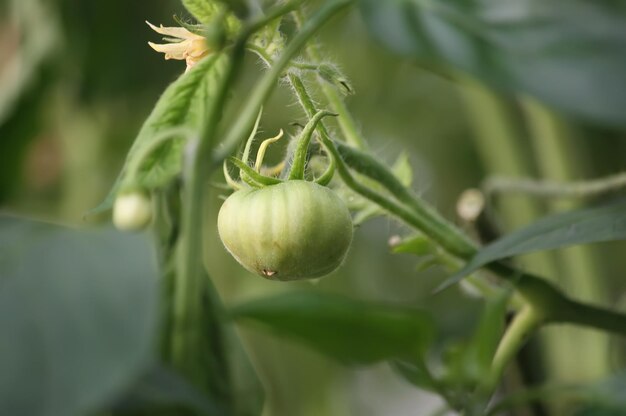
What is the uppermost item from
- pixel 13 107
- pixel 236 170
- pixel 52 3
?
pixel 52 3

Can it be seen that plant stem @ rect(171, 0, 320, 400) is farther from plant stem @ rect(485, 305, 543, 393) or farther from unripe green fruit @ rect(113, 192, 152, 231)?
plant stem @ rect(485, 305, 543, 393)

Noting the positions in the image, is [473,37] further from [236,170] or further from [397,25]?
[236,170]

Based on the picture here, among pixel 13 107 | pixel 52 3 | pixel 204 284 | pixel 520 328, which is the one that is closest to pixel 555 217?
pixel 520 328

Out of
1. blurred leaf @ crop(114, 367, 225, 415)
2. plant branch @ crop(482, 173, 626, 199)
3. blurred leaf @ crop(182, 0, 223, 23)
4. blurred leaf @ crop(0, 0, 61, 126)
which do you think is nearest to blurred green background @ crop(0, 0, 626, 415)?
blurred leaf @ crop(0, 0, 61, 126)

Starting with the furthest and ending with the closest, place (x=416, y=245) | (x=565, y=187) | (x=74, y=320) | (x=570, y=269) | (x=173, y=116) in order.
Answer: (x=570, y=269) < (x=565, y=187) < (x=416, y=245) < (x=173, y=116) < (x=74, y=320)

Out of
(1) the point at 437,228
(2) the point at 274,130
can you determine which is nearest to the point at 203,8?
(1) the point at 437,228

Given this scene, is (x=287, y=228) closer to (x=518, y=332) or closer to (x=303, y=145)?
(x=303, y=145)

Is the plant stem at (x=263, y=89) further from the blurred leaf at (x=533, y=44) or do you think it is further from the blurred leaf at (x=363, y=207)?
the blurred leaf at (x=363, y=207)
